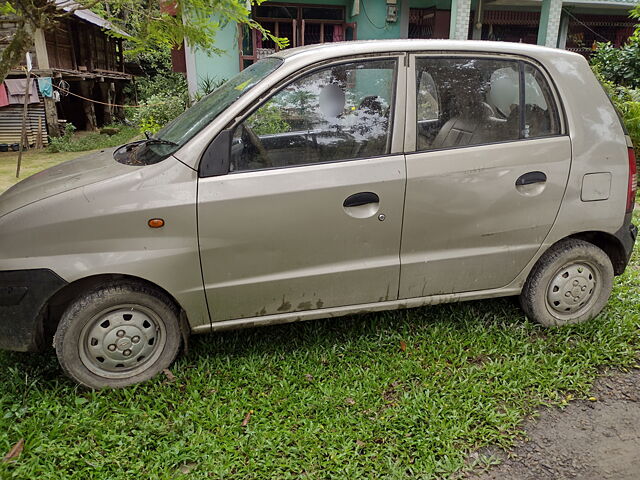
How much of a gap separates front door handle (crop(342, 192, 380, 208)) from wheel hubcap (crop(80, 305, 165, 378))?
1.26 m

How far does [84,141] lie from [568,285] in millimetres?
13880

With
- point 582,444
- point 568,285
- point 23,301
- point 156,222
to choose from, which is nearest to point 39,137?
point 23,301

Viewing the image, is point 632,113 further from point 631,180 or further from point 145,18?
point 145,18

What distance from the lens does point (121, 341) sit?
3.00 metres

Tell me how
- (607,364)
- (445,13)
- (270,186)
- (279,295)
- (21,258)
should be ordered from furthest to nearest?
(445,13) < (607,364) < (279,295) < (270,186) < (21,258)

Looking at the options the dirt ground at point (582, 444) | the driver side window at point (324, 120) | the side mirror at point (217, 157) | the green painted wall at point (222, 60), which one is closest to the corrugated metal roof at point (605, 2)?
the green painted wall at point (222, 60)

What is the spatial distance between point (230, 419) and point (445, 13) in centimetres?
1202

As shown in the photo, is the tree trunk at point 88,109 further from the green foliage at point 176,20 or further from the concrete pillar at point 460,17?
the green foliage at point 176,20

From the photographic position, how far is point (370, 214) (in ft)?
10.2

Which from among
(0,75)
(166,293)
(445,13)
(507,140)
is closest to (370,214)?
(507,140)

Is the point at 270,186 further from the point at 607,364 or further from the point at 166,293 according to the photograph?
the point at 607,364

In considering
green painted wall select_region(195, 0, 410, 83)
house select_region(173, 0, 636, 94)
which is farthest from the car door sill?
green painted wall select_region(195, 0, 410, 83)

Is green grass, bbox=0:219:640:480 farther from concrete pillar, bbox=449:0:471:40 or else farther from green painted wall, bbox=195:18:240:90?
concrete pillar, bbox=449:0:471:40

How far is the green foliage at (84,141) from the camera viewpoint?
1345cm
